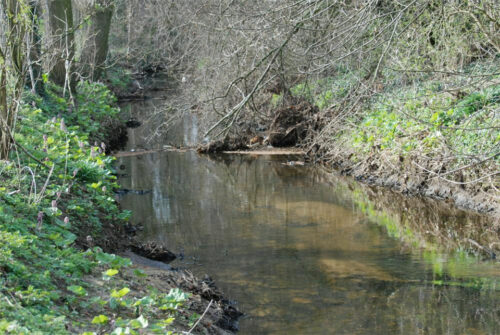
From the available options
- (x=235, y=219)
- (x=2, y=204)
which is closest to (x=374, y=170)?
(x=235, y=219)

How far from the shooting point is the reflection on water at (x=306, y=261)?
6.27 meters

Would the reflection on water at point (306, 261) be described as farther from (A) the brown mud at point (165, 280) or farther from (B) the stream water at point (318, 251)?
(A) the brown mud at point (165, 280)

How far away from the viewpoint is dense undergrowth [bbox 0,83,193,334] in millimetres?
4125

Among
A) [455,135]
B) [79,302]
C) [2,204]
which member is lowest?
[79,302]

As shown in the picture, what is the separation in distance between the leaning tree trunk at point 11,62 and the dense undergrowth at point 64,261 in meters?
0.32

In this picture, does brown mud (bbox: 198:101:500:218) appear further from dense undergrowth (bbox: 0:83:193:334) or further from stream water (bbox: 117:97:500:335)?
dense undergrowth (bbox: 0:83:193:334)

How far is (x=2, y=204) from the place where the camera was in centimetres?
564

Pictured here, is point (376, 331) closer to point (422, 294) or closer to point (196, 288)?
point (422, 294)

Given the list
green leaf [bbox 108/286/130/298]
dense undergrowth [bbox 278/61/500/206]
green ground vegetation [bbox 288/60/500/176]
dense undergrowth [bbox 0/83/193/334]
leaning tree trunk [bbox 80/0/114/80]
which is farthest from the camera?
leaning tree trunk [bbox 80/0/114/80]

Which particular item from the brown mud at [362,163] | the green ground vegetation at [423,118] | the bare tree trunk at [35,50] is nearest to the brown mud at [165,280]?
the bare tree trunk at [35,50]

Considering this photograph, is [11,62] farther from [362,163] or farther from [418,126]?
[362,163]

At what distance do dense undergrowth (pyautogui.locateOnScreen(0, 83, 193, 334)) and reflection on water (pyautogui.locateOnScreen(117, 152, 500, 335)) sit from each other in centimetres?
132

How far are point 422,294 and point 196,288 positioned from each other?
8.09 ft

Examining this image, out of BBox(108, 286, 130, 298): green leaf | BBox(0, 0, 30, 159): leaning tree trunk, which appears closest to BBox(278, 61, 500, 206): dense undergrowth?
BBox(0, 0, 30, 159): leaning tree trunk
